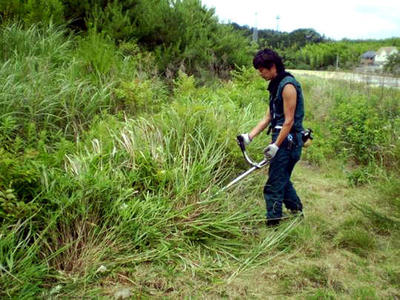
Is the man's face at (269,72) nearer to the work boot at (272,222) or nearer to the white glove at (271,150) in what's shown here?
the white glove at (271,150)

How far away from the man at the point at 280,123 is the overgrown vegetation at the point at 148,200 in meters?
0.30

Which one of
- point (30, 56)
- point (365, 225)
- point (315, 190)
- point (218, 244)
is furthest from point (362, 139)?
point (30, 56)

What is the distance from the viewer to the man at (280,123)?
3.49 m

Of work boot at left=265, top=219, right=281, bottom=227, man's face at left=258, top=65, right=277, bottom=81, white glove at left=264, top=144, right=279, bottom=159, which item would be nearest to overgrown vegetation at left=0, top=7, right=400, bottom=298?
work boot at left=265, top=219, right=281, bottom=227

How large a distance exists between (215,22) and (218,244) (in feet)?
28.3

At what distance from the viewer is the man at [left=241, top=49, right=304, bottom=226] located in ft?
11.4

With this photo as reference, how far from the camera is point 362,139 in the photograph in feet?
19.3

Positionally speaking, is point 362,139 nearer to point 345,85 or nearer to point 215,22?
point 345,85

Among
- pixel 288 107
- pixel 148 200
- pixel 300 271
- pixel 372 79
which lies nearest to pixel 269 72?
pixel 288 107

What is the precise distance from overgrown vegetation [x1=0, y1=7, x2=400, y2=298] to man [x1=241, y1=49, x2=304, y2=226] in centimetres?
30

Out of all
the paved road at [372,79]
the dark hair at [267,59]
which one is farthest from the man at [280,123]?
the paved road at [372,79]

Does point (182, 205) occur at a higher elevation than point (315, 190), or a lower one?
higher

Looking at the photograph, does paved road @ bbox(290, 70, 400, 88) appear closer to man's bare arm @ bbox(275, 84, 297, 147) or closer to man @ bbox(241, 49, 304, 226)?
man @ bbox(241, 49, 304, 226)

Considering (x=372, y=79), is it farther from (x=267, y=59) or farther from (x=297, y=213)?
(x=267, y=59)
